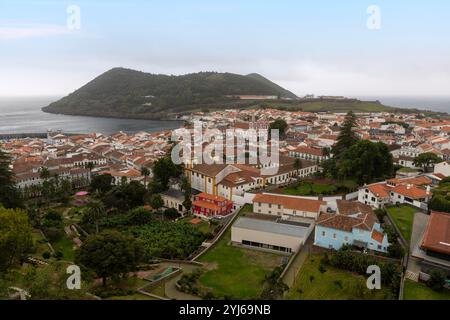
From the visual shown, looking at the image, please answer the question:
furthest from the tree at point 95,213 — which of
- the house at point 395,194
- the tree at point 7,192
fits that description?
the house at point 395,194

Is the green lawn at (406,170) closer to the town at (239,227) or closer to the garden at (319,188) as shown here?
the town at (239,227)

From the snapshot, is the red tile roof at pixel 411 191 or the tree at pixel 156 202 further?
the tree at pixel 156 202

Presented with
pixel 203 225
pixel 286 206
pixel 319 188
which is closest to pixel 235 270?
pixel 203 225

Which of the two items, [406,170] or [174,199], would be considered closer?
[174,199]

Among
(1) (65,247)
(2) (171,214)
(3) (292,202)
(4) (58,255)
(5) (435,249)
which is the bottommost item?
(1) (65,247)

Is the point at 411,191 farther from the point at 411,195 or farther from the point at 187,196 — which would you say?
the point at 187,196

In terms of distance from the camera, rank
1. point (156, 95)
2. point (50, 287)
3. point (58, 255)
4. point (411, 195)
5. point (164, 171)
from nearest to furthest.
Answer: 1. point (50, 287)
2. point (58, 255)
3. point (411, 195)
4. point (164, 171)
5. point (156, 95)

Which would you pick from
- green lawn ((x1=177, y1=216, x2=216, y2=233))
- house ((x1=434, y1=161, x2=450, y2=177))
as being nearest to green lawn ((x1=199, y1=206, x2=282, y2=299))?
green lawn ((x1=177, y1=216, x2=216, y2=233))
